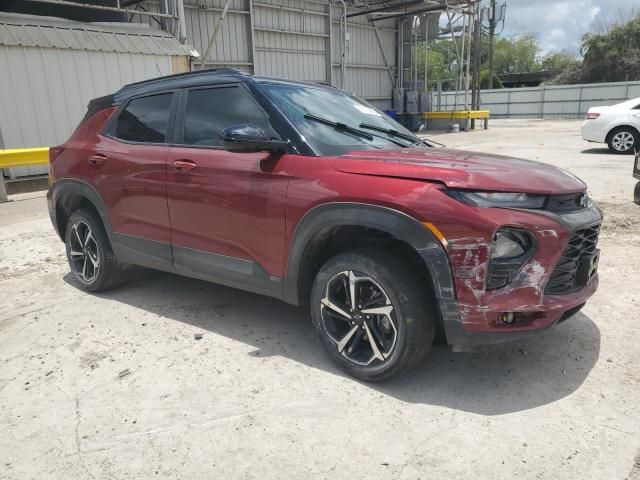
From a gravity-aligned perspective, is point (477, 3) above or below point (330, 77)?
above

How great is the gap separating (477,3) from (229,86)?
21.1m

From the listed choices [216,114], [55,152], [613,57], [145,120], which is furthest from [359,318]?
[613,57]

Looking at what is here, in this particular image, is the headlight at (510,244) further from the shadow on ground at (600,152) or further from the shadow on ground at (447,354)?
the shadow on ground at (600,152)

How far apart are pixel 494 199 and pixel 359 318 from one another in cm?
102

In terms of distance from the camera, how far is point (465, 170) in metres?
2.74

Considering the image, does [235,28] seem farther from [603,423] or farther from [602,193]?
[603,423]

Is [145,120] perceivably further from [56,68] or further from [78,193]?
[56,68]

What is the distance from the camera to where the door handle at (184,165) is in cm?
366

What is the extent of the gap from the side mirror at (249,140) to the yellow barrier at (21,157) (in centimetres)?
757

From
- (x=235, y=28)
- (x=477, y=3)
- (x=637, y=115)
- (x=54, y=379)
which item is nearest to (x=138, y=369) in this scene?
(x=54, y=379)

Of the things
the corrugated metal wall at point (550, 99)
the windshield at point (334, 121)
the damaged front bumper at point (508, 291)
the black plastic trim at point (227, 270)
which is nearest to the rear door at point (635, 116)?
the windshield at point (334, 121)

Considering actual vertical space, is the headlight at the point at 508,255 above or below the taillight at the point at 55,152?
below

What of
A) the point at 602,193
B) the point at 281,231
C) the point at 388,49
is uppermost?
the point at 388,49

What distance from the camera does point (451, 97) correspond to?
3559cm
